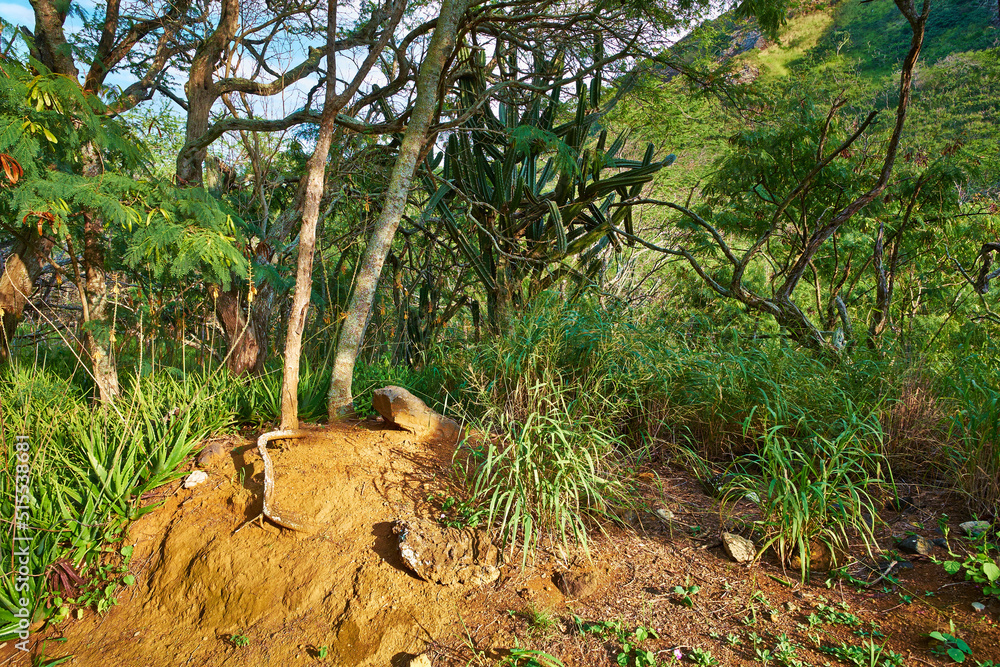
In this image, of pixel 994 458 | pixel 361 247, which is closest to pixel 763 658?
pixel 994 458

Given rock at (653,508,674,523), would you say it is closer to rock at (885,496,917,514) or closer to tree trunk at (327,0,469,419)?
rock at (885,496,917,514)

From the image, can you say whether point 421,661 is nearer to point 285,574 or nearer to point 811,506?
point 285,574

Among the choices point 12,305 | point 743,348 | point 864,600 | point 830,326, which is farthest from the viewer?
point 830,326

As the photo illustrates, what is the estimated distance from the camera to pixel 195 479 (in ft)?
8.93

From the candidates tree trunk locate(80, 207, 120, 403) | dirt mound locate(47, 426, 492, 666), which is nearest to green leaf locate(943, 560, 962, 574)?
dirt mound locate(47, 426, 492, 666)

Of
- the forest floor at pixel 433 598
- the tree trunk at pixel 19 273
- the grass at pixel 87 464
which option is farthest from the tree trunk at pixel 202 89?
the forest floor at pixel 433 598

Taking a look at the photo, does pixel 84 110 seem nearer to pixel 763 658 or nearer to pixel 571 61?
pixel 763 658

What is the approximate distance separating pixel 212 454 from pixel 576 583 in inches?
75.7

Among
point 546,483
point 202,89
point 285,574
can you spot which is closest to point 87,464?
point 285,574

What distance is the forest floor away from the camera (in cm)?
193

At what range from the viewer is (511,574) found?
7.47ft

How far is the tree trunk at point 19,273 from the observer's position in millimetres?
3258

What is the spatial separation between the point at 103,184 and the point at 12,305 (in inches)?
52.6

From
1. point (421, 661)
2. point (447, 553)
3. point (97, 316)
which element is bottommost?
point (421, 661)
